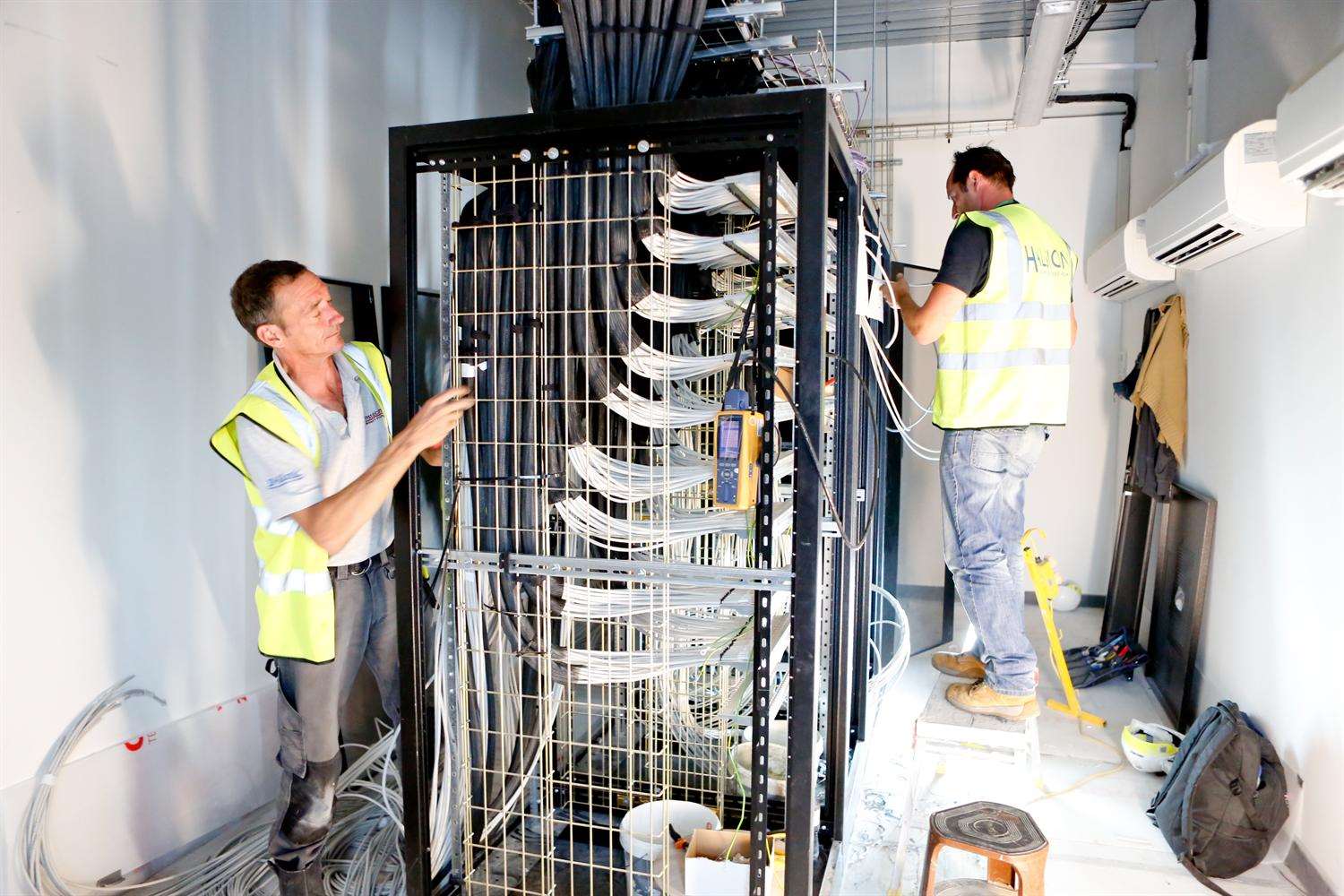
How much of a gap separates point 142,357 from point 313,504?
80 cm

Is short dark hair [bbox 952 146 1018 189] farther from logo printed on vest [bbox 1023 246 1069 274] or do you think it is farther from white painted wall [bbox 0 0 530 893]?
white painted wall [bbox 0 0 530 893]

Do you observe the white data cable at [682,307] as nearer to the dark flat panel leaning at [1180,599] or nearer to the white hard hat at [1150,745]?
the white hard hat at [1150,745]

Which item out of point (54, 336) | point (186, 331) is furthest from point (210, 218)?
point (54, 336)

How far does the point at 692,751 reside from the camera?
8.72 feet

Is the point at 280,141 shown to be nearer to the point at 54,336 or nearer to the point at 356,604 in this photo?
the point at 54,336

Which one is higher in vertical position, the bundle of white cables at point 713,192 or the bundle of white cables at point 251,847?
the bundle of white cables at point 713,192

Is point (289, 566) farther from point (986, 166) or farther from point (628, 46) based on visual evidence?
point (986, 166)

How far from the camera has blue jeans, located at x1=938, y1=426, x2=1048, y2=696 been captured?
2.60m

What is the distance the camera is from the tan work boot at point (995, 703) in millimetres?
2666

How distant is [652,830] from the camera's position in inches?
81.4

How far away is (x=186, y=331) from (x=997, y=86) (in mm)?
4347

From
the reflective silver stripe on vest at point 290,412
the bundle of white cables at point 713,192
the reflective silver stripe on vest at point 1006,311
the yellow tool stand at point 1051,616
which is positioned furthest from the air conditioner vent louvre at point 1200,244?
the reflective silver stripe on vest at point 290,412

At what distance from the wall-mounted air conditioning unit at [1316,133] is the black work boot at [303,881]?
281cm

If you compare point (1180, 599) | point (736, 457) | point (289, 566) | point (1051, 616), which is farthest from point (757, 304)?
point (1180, 599)
